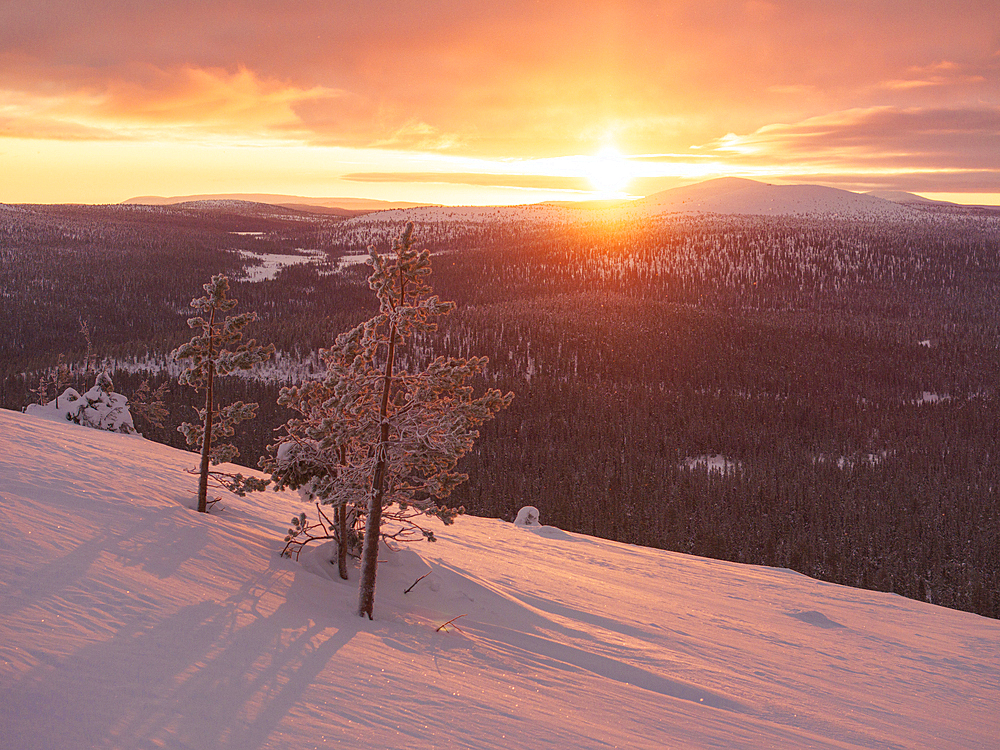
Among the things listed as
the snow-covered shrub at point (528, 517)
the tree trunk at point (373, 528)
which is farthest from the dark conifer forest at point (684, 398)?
the tree trunk at point (373, 528)

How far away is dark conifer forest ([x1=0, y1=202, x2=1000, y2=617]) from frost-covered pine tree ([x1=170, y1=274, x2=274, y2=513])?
3798 centimetres

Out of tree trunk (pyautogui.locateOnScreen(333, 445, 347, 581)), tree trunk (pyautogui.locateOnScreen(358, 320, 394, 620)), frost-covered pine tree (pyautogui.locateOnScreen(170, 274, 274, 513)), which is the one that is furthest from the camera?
frost-covered pine tree (pyautogui.locateOnScreen(170, 274, 274, 513))

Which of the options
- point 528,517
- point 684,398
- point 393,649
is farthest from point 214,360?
point 684,398

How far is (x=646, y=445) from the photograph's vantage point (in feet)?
314

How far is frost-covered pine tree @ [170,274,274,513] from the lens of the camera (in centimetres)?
1725

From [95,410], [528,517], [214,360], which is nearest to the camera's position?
[214,360]

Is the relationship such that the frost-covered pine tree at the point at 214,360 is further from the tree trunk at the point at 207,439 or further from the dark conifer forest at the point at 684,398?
the dark conifer forest at the point at 684,398

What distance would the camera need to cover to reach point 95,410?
33.6 m

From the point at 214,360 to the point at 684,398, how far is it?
108682 millimetres

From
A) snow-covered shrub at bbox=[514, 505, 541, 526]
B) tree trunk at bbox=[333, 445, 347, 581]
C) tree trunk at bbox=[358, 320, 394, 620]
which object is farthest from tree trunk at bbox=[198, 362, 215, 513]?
snow-covered shrub at bbox=[514, 505, 541, 526]

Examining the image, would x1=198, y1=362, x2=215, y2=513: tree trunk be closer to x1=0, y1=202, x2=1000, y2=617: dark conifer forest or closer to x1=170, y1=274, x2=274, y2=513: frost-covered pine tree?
x1=170, y1=274, x2=274, y2=513: frost-covered pine tree

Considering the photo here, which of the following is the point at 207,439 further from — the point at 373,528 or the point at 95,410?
the point at 95,410

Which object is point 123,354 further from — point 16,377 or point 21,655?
point 21,655

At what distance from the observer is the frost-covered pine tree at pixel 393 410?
41.1ft
